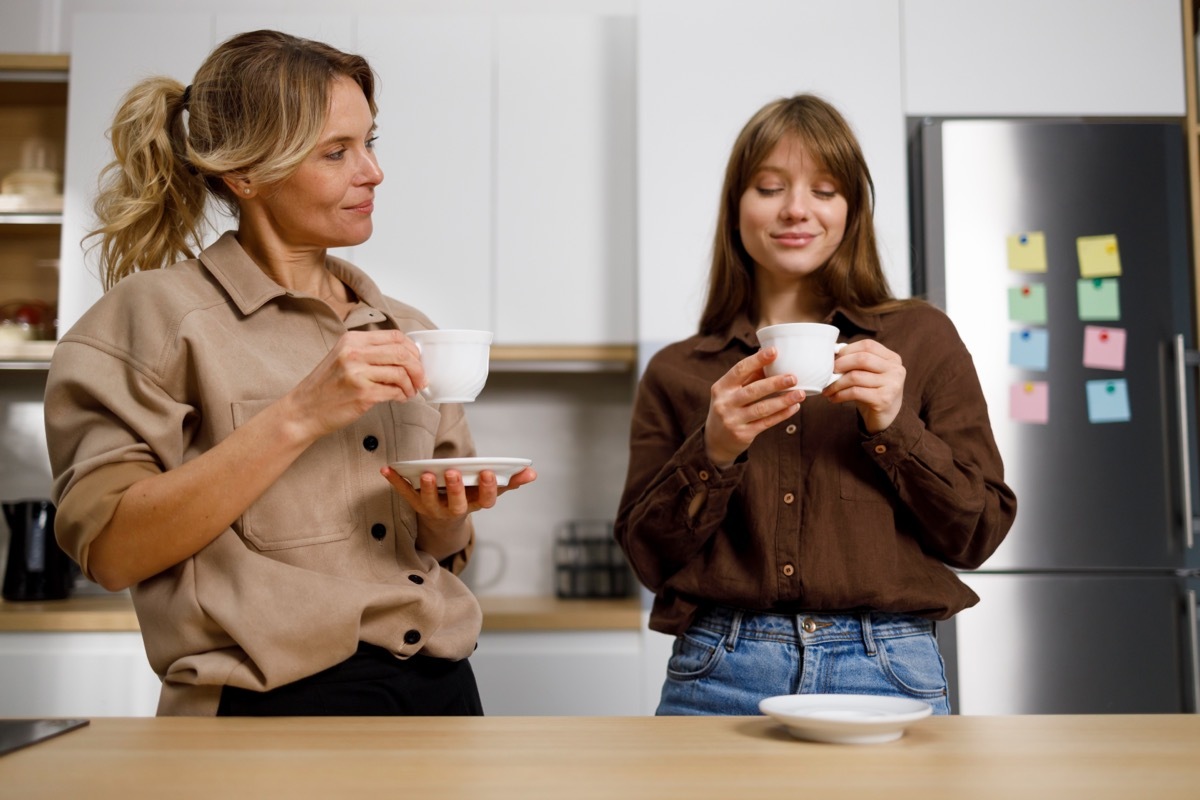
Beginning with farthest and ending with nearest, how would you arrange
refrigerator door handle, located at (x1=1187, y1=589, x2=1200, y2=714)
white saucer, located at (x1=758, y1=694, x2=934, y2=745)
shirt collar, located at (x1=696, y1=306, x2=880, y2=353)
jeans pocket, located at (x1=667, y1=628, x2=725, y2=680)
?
1. refrigerator door handle, located at (x1=1187, y1=589, x2=1200, y2=714)
2. shirt collar, located at (x1=696, y1=306, x2=880, y2=353)
3. jeans pocket, located at (x1=667, y1=628, x2=725, y2=680)
4. white saucer, located at (x1=758, y1=694, x2=934, y2=745)

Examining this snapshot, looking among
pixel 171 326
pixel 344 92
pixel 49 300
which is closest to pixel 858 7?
pixel 344 92

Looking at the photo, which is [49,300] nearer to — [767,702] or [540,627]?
[540,627]

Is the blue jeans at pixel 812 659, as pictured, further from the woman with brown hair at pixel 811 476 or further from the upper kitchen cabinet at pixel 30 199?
the upper kitchen cabinet at pixel 30 199

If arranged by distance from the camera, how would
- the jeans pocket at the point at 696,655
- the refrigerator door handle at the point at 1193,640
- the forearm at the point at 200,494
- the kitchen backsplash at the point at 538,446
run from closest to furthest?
the forearm at the point at 200,494 < the jeans pocket at the point at 696,655 < the refrigerator door handle at the point at 1193,640 < the kitchen backsplash at the point at 538,446

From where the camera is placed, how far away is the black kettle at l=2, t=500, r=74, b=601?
270cm

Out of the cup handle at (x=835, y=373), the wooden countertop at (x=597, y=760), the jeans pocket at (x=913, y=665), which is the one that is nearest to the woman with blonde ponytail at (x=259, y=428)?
the wooden countertop at (x=597, y=760)

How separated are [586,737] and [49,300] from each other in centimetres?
279

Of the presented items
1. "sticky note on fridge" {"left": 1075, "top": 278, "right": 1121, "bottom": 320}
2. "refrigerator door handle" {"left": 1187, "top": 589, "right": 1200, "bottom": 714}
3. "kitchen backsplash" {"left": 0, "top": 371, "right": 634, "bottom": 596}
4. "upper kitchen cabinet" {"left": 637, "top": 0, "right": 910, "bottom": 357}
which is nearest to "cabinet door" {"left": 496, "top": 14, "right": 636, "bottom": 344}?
"upper kitchen cabinet" {"left": 637, "top": 0, "right": 910, "bottom": 357}

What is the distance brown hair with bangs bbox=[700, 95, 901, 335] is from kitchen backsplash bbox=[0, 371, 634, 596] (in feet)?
5.24

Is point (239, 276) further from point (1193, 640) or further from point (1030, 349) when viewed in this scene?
point (1193, 640)

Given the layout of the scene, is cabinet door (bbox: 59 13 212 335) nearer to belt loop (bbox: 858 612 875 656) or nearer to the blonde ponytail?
the blonde ponytail

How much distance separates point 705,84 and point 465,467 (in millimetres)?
1754

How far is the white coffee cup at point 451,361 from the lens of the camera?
3.67 feet


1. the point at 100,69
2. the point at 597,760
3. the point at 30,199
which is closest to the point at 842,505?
the point at 597,760
